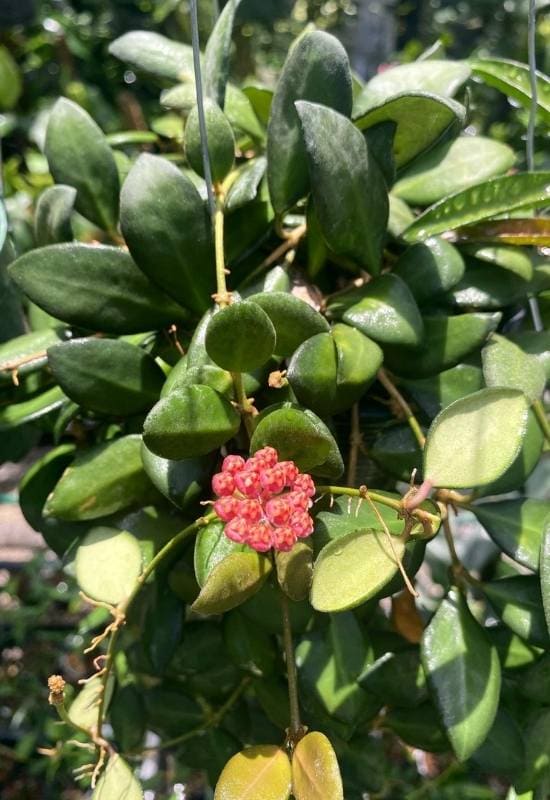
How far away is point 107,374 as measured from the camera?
459 mm

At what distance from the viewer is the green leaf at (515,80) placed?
1.91 feet

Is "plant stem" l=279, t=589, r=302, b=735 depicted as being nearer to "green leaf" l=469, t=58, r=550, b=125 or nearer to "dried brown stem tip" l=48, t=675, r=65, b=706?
"dried brown stem tip" l=48, t=675, r=65, b=706

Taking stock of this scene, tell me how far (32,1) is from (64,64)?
19cm

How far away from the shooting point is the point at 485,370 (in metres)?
0.46

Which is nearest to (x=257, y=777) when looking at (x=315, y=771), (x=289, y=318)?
(x=315, y=771)

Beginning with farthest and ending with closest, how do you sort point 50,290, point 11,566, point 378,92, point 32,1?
point 11,566
point 32,1
point 378,92
point 50,290

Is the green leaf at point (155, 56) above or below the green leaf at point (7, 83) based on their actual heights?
above

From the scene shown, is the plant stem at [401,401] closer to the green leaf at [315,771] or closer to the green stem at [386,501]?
the green stem at [386,501]

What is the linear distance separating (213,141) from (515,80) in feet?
0.86

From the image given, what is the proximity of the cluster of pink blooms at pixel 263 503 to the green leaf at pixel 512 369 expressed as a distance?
15 centimetres

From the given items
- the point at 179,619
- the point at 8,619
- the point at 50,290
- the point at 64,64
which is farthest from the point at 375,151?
the point at 8,619

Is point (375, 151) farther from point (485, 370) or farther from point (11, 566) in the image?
point (11, 566)

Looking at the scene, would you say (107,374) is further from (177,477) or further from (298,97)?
(298,97)

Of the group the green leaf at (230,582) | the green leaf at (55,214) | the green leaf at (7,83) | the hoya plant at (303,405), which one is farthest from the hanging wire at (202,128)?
the green leaf at (7,83)
